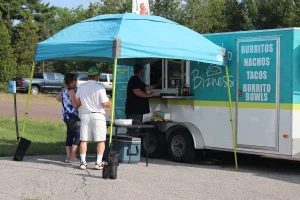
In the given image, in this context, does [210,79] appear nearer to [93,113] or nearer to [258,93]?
[258,93]

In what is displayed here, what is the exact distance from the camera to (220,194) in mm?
8008

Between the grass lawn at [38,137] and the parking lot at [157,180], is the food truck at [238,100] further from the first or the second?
the grass lawn at [38,137]

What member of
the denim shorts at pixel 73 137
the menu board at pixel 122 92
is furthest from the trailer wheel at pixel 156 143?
the denim shorts at pixel 73 137

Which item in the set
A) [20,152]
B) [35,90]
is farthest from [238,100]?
[35,90]

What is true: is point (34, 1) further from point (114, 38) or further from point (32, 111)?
point (114, 38)

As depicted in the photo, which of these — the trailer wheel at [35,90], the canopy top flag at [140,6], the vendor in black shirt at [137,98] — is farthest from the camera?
the trailer wheel at [35,90]

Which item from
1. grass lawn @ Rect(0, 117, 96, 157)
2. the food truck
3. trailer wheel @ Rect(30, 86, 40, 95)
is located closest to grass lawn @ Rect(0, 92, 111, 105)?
trailer wheel @ Rect(30, 86, 40, 95)

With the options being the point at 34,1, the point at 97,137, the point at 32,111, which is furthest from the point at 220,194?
the point at 34,1

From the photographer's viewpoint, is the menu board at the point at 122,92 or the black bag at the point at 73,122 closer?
the black bag at the point at 73,122

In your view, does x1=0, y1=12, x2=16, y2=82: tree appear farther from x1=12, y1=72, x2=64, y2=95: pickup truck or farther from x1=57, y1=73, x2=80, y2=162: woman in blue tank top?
x1=57, y1=73, x2=80, y2=162: woman in blue tank top

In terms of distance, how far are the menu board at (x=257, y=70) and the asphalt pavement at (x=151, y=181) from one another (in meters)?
1.48

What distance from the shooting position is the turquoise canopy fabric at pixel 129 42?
30.5ft

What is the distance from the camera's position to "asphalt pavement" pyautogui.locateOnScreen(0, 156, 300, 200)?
779cm

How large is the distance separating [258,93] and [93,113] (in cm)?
309
